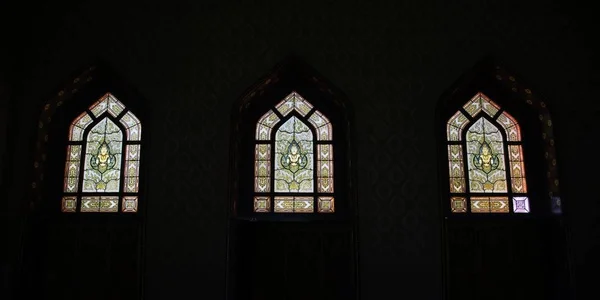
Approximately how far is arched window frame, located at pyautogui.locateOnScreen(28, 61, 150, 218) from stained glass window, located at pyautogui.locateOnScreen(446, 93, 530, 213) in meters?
2.96

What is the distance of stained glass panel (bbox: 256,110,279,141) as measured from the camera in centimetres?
546

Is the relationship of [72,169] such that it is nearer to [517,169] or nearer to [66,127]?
[66,127]

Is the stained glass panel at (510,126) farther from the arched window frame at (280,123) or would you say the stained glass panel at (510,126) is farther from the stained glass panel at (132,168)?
the stained glass panel at (132,168)

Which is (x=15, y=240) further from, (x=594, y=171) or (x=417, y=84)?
(x=594, y=171)

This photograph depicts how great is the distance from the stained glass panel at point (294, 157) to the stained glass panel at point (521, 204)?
1942 mm

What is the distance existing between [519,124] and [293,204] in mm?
2368

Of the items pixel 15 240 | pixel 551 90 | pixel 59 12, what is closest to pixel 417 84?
pixel 551 90

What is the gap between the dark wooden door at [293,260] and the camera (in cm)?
516

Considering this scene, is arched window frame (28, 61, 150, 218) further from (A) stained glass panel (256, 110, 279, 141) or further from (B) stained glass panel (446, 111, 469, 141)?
(B) stained glass panel (446, 111, 469, 141)

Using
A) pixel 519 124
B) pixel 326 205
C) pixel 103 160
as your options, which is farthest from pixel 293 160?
pixel 519 124

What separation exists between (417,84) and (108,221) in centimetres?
320

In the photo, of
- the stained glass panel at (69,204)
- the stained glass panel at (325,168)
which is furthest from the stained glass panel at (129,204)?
the stained glass panel at (325,168)

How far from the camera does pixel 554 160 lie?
5.15 metres

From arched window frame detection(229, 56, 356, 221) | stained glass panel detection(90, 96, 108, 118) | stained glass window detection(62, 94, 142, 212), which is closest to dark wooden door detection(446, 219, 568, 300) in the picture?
arched window frame detection(229, 56, 356, 221)
